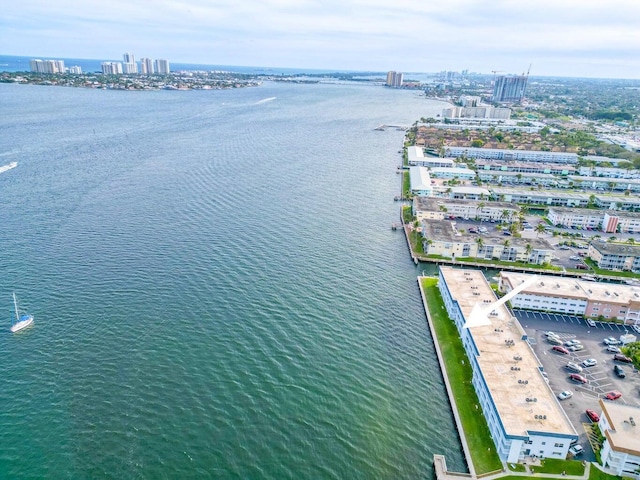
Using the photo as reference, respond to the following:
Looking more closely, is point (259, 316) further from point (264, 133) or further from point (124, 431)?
point (264, 133)

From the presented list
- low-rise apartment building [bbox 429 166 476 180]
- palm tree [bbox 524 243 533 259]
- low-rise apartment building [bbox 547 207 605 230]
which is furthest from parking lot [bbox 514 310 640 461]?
low-rise apartment building [bbox 429 166 476 180]

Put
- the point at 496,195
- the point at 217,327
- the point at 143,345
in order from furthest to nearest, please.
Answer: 1. the point at 496,195
2. the point at 217,327
3. the point at 143,345

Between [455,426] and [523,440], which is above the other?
[523,440]

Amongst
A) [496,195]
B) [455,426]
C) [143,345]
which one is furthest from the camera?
[496,195]

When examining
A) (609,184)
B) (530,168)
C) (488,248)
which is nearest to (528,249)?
(488,248)

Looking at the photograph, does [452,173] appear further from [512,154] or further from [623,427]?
[623,427]


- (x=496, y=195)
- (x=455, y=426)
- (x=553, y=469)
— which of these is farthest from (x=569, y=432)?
(x=496, y=195)

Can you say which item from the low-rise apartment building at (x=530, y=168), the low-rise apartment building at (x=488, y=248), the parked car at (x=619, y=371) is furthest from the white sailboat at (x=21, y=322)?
the low-rise apartment building at (x=530, y=168)
